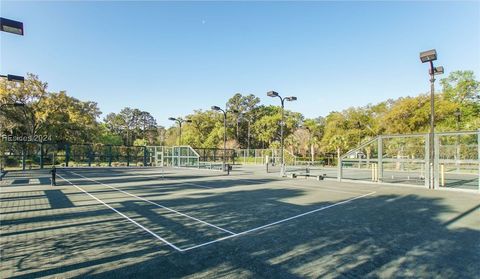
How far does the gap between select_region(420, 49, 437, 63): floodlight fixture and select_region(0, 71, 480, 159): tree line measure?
17196 mm

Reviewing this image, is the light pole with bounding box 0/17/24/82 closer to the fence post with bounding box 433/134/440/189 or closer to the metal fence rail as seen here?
the metal fence rail

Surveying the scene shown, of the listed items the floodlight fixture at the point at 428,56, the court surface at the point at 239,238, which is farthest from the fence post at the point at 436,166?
the floodlight fixture at the point at 428,56

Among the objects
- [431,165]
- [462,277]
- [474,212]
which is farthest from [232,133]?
[462,277]

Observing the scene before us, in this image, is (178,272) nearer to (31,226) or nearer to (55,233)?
(55,233)

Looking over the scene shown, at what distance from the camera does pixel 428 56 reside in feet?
43.5

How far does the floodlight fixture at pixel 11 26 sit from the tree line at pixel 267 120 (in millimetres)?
22041

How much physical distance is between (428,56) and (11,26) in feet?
52.4

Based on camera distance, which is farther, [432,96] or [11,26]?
[432,96]

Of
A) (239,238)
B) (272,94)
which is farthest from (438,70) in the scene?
(239,238)

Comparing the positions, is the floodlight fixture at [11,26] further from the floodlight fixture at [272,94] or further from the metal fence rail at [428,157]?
the metal fence rail at [428,157]

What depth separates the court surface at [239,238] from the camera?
4.52 metres

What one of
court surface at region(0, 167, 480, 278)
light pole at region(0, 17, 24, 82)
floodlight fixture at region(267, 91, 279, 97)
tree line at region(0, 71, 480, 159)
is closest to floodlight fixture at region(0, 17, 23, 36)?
light pole at region(0, 17, 24, 82)

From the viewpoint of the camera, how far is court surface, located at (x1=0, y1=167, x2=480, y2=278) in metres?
4.52

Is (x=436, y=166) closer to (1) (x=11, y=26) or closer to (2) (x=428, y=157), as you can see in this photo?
(2) (x=428, y=157)
